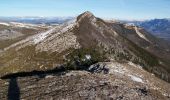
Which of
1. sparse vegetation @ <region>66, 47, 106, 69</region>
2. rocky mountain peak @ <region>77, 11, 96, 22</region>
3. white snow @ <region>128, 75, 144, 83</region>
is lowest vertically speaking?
sparse vegetation @ <region>66, 47, 106, 69</region>

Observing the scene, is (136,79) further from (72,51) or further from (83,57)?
(72,51)

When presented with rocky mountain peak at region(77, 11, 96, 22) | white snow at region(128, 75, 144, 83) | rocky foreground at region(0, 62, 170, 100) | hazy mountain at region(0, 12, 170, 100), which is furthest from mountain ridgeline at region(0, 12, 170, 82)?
rocky foreground at region(0, 62, 170, 100)

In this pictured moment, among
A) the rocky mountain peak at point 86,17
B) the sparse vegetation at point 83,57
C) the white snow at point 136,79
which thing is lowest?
the sparse vegetation at point 83,57

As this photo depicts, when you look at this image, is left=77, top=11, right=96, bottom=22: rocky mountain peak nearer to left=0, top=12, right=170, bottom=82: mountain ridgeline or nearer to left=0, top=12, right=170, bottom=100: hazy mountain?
left=0, top=12, right=170, bottom=100: hazy mountain

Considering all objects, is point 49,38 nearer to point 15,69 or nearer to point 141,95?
point 15,69

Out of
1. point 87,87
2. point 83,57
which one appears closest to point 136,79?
point 87,87

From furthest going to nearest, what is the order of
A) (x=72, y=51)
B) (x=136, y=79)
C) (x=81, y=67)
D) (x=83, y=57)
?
(x=72, y=51)
(x=83, y=57)
(x=81, y=67)
(x=136, y=79)

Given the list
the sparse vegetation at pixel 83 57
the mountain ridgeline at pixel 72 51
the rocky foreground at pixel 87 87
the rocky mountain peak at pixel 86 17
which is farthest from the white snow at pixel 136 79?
the rocky mountain peak at pixel 86 17

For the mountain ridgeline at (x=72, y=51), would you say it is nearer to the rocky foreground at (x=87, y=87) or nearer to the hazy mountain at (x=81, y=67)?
the hazy mountain at (x=81, y=67)
